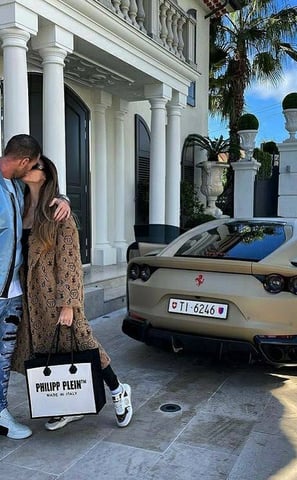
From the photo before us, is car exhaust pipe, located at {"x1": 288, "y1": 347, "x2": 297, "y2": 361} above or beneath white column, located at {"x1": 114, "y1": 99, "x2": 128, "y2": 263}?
beneath

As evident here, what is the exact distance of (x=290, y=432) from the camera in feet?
9.63

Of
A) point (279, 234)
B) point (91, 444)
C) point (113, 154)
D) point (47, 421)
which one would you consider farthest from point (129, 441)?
point (113, 154)

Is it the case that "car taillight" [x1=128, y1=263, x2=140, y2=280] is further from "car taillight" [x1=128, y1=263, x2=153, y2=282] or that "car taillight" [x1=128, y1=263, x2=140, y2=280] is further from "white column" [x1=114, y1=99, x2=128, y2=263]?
"white column" [x1=114, y1=99, x2=128, y2=263]

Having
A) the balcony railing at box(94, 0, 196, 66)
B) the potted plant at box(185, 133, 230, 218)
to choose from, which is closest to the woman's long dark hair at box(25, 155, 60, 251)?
the balcony railing at box(94, 0, 196, 66)

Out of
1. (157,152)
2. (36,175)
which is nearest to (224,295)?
(36,175)

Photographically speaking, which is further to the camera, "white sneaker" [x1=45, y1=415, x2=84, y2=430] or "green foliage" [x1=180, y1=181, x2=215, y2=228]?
"green foliage" [x1=180, y1=181, x2=215, y2=228]

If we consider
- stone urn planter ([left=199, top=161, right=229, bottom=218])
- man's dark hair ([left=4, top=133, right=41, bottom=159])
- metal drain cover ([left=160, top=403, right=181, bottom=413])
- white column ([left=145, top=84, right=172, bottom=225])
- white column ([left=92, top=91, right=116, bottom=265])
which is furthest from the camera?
stone urn planter ([left=199, top=161, right=229, bottom=218])

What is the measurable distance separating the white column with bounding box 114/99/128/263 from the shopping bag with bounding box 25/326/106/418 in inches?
246

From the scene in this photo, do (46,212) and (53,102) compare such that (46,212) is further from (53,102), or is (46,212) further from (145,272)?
(53,102)

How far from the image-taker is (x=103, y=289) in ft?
20.0

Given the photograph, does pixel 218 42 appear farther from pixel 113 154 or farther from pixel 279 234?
pixel 279 234

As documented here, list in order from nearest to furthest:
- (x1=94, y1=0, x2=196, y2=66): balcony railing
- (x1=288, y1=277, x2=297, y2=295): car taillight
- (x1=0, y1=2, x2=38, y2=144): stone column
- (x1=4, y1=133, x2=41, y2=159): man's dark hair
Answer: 1. (x1=4, y1=133, x2=41, y2=159): man's dark hair
2. (x1=288, y1=277, x2=297, y2=295): car taillight
3. (x1=0, y1=2, x2=38, y2=144): stone column
4. (x1=94, y1=0, x2=196, y2=66): balcony railing

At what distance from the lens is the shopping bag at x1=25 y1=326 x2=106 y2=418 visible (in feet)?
8.74

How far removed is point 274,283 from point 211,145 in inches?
365
